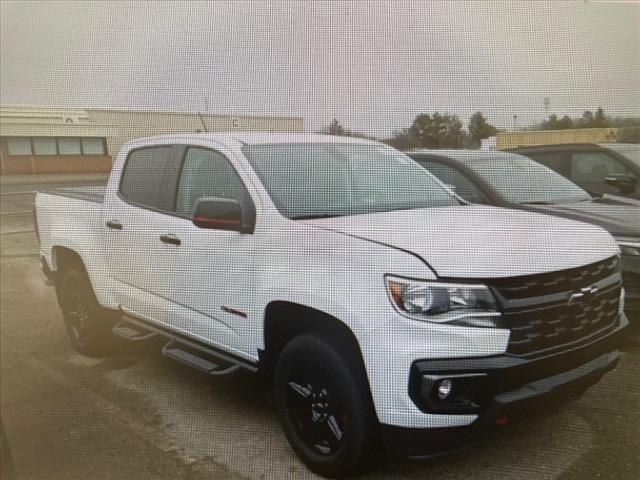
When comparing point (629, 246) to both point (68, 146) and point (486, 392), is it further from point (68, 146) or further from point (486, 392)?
point (68, 146)

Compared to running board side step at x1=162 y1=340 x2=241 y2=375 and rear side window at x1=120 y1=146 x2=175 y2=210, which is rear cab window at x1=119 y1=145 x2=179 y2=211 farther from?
running board side step at x1=162 y1=340 x2=241 y2=375

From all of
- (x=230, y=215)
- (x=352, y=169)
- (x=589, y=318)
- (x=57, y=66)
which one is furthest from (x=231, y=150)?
(x=589, y=318)

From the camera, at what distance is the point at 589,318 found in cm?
148

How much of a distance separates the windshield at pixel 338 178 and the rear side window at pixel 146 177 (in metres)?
0.38

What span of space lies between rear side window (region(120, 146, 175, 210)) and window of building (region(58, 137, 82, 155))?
22 centimetres

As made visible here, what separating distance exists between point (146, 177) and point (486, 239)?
1.26 meters

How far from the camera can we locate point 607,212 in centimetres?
154

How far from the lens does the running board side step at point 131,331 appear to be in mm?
2152

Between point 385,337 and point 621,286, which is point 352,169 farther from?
point 621,286

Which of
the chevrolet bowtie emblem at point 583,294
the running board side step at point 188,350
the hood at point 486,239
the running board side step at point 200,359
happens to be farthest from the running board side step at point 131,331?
the chevrolet bowtie emblem at point 583,294

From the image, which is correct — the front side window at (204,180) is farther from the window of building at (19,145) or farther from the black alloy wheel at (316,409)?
the black alloy wheel at (316,409)

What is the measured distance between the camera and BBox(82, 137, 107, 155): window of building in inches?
67.7

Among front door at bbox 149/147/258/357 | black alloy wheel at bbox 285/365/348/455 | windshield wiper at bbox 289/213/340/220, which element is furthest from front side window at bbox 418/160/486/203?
black alloy wheel at bbox 285/365/348/455

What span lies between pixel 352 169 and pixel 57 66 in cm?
91
